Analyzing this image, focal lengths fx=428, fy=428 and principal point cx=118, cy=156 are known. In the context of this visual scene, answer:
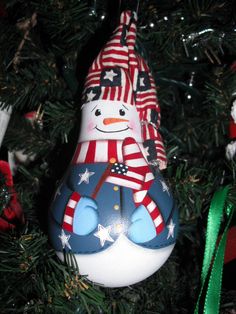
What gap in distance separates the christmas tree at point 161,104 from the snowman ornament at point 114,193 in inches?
3.8

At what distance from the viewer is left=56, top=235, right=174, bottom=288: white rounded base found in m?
0.64

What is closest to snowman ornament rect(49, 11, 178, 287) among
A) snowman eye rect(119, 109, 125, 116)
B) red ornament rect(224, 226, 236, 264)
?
snowman eye rect(119, 109, 125, 116)

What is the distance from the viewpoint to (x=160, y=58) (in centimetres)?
91

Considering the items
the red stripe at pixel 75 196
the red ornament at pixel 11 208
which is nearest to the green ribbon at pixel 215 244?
the red stripe at pixel 75 196

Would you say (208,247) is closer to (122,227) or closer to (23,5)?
(122,227)

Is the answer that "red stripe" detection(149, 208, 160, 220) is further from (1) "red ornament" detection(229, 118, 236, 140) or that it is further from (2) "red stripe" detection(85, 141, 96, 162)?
(1) "red ornament" detection(229, 118, 236, 140)

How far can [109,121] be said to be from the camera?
2.28 ft

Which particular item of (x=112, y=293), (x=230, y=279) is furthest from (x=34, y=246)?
(x=230, y=279)

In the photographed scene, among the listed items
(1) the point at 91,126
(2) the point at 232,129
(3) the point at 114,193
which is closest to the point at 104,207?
(3) the point at 114,193

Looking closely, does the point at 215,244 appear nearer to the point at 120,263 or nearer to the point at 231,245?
the point at 231,245

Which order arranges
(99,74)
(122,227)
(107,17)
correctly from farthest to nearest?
(107,17) < (99,74) < (122,227)

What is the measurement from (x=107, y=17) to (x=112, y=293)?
0.55 m

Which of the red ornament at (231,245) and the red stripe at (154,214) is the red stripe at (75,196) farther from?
the red ornament at (231,245)

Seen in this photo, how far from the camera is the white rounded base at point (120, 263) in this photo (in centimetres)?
64
